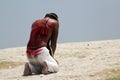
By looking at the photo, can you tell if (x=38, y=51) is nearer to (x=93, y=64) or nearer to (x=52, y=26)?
(x=52, y=26)

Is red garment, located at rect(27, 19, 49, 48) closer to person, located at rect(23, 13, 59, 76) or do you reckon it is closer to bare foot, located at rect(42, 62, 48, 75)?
person, located at rect(23, 13, 59, 76)

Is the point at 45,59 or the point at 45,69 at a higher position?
the point at 45,59

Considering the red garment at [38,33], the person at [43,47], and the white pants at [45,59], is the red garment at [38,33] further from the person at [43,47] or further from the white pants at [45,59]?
the white pants at [45,59]

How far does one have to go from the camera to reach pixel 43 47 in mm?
11586

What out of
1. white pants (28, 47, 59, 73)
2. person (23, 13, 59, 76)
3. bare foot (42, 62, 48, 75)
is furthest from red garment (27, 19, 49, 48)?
bare foot (42, 62, 48, 75)

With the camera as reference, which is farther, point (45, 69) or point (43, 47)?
point (43, 47)

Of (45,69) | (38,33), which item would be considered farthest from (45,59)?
(38,33)

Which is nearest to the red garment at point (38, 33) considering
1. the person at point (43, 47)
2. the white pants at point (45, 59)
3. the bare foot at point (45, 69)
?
the person at point (43, 47)

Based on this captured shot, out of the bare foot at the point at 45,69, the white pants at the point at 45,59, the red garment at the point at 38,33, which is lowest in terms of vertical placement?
the bare foot at the point at 45,69

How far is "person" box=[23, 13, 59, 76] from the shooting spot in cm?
1151

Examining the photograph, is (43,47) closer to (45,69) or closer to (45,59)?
(45,59)

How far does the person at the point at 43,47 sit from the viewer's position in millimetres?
11508

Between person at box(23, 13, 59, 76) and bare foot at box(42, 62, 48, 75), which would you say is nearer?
bare foot at box(42, 62, 48, 75)

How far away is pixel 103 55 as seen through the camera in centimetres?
1479
